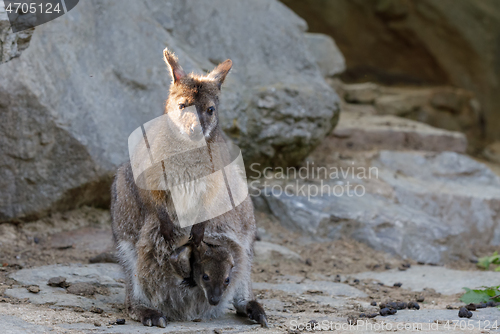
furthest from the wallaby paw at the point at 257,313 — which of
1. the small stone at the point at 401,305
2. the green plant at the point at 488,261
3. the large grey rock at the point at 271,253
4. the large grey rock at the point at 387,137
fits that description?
the large grey rock at the point at 387,137

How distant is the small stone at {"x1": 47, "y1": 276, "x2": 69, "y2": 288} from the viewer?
174 inches

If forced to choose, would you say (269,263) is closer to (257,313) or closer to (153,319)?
(257,313)

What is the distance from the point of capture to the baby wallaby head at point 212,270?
3.93 metres

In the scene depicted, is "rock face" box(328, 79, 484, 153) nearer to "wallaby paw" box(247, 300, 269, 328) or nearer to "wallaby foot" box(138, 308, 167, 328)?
"wallaby paw" box(247, 300, 269, 328)

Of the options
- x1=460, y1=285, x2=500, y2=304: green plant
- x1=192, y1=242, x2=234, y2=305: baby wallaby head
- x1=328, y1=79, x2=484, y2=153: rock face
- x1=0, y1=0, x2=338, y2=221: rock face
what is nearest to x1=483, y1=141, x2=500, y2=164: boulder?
x1=328, y1=79, x2=484, y2=153: rock face

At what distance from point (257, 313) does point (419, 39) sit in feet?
32.0

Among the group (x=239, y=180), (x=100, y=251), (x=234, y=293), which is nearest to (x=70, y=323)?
(x=234, y=293)

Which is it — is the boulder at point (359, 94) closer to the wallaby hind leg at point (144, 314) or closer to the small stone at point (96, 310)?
the wallaby hind leg at point (144, 314)

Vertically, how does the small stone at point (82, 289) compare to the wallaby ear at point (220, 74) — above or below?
below

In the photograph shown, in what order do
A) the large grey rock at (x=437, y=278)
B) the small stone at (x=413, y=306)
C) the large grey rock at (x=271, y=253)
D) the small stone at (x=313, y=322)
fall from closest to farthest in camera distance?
the small stone at (x=313, y=322) → the small stone at (x=413, y=306) → the large grey rock at (x=437, y=278) → the large grey rock at (x=271, y=253)

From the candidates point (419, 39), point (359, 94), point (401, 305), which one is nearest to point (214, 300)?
point (401, 305)

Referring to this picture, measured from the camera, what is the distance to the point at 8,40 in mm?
4371

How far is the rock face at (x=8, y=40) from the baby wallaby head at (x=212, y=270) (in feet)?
7.08

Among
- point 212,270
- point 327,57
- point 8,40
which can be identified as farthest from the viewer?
point 327,57
